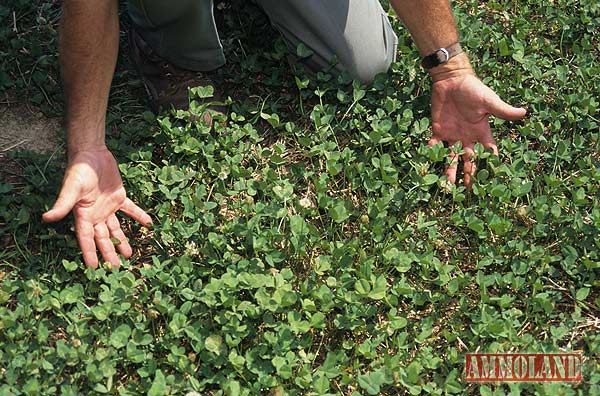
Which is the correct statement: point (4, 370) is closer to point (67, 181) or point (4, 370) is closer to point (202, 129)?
point (67, 181)

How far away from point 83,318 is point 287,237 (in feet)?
2.43

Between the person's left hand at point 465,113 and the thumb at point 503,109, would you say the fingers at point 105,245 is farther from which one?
the thumb at point 503,109

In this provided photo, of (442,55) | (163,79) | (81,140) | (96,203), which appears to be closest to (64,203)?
(96,203)

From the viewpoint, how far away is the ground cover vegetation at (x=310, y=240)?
8.91ft

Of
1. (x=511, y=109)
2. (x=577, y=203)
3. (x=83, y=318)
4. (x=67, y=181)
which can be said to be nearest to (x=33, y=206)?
(x=67, y=181)

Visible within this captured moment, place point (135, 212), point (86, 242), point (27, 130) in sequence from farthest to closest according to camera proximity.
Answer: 1. point (27, 130)
2. point (135, 212)
3. point (86, 242)

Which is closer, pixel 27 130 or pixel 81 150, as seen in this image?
pixel 81 150

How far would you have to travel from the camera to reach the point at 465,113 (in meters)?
3.26

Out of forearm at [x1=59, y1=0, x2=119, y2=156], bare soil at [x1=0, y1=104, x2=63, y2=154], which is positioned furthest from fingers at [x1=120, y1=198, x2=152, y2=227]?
bare soil at [x1=0, y1=104, x2=63, y2=154]

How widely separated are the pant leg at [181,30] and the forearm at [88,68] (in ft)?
1.20

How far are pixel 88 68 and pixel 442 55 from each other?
4.25ft

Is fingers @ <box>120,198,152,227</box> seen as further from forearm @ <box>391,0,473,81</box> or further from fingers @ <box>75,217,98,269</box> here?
forearm @ <box>391,0,473,81</box>

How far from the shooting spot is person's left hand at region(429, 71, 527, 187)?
315cm

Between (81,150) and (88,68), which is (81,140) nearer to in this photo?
(81,150)
